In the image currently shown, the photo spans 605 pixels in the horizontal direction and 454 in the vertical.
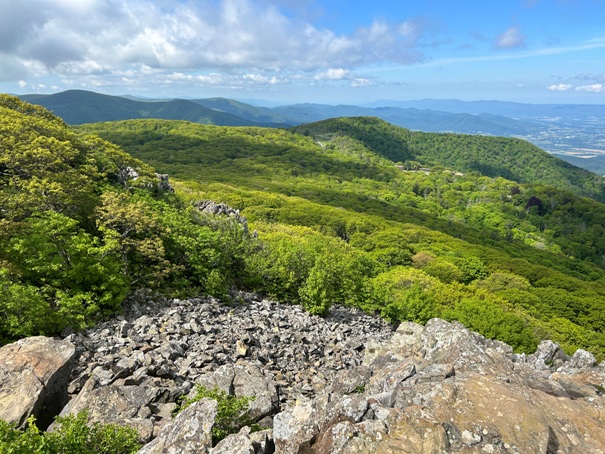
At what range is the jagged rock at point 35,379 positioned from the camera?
489 inches

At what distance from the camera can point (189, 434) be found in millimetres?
10656

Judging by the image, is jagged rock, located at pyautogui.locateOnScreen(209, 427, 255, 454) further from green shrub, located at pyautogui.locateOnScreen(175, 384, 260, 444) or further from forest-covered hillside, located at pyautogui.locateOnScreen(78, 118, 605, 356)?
forest-covered hillside, located at pyautogui.locateOnScreen(78, 118, 605, 356)

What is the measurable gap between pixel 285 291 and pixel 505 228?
6549 inches

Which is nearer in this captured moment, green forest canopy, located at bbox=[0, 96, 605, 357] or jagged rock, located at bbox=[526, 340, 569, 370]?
green forest canopy, located at bbox=[0, 96, 605, 357]

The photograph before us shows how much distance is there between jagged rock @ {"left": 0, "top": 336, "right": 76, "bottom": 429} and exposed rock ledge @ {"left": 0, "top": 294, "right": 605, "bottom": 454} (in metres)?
Answer: 0.12

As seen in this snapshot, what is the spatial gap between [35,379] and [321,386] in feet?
41.5

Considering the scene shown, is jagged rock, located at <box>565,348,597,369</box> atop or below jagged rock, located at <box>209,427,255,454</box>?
below

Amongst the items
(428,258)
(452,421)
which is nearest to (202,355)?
(452,421)

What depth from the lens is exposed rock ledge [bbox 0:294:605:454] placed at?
9.89m

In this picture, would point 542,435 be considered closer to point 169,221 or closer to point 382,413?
point 382,413

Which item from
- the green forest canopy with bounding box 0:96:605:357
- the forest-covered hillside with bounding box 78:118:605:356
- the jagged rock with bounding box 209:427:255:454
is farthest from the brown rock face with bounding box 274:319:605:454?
the forest-covered hillside with bounding box 78:118:605:356

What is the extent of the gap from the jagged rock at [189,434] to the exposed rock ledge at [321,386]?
0.11 ft

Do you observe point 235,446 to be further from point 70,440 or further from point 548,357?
point 548,357

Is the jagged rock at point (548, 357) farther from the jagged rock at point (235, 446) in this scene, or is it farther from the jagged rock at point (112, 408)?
the jagged rock at point (112, 408)
